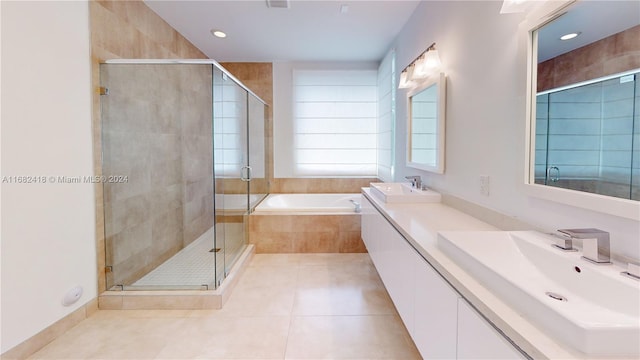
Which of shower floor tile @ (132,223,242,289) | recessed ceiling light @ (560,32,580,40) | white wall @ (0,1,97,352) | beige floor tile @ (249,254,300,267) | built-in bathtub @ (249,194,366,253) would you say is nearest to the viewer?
recessed ceiling light @ (560,32,580,40)

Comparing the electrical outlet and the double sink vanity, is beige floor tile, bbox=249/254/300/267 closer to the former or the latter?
the double sink vanity

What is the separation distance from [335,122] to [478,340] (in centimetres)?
403

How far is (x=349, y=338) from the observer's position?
77.2 inches

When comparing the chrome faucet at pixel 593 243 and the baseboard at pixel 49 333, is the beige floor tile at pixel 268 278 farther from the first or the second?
the chrome faucet at pixel 593 243

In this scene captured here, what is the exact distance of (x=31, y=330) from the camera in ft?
5.86

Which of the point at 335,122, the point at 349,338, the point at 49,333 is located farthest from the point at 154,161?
the point at 335,122

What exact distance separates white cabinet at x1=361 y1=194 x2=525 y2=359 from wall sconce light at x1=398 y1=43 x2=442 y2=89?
124 centimetres

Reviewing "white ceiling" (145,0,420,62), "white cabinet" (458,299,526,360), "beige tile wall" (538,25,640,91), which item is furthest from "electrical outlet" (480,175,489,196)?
"white ceiling" (145,0,420,62)

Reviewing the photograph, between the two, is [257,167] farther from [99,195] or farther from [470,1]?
[470,1]

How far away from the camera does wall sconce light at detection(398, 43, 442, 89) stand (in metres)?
2.36

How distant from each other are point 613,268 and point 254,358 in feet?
5.51

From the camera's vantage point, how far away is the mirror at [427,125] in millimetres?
2281

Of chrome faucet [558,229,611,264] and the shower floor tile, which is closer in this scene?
chrome faucet [558,229,611,264]

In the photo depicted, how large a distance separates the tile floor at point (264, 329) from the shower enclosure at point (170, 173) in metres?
0.31
